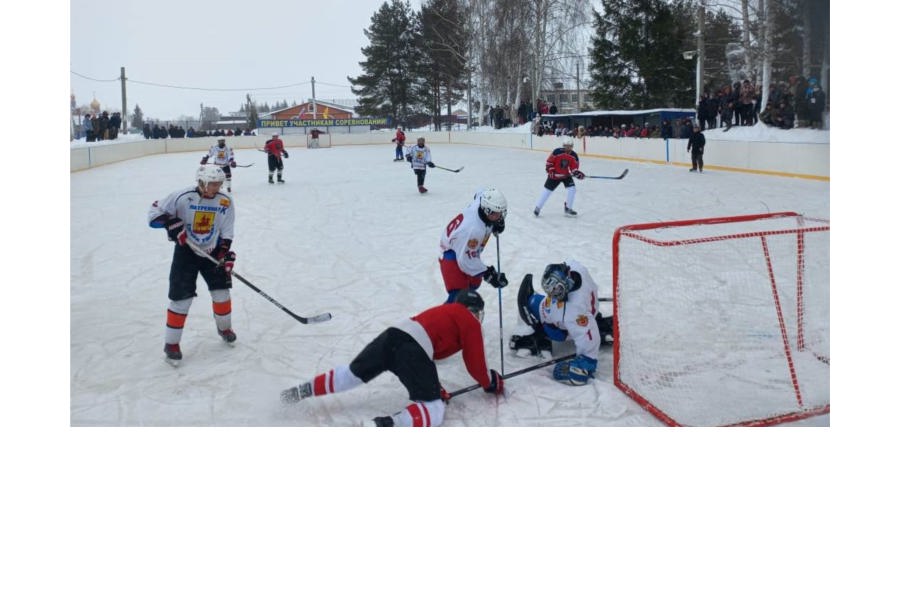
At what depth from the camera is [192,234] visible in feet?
10.4

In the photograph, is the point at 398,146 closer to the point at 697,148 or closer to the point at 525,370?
the point at 697,148

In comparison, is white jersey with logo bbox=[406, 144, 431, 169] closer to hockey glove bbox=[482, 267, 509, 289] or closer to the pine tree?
the pine tree

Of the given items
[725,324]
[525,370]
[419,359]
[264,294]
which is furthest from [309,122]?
[419,359]

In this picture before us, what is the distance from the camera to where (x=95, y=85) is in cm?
329

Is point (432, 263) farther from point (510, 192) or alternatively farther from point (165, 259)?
point (510, 192)

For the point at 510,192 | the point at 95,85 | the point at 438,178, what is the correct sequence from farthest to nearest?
1. the point at 438,178
2. the point at 510,192
3. the point at 95,85

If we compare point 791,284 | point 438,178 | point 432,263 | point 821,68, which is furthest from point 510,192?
point 791,284

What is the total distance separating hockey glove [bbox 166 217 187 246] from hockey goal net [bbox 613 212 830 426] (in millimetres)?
1842

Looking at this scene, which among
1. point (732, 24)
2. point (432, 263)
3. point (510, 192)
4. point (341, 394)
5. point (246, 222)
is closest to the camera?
point (341, 394)

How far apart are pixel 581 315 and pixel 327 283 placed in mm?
2105

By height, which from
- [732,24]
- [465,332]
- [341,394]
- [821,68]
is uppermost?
[732,24]

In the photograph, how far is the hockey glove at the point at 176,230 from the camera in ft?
9.95

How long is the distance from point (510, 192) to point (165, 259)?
4643mm
